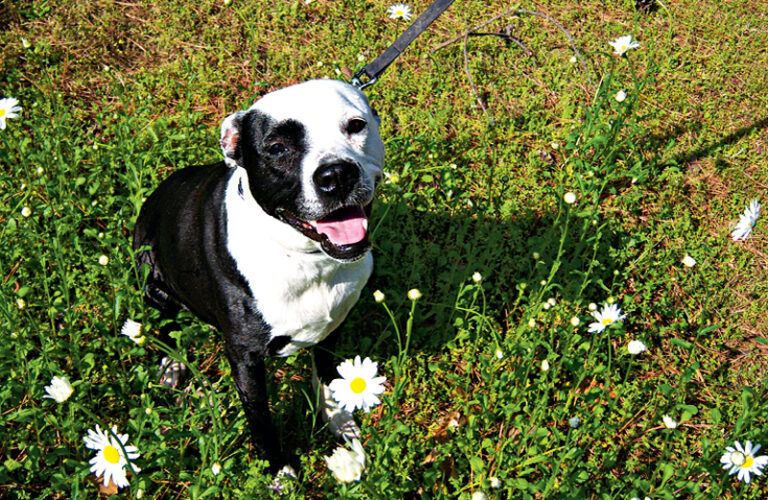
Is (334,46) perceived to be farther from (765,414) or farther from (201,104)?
(765,414)

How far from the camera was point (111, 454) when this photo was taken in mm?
2252

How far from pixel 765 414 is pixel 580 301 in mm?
1064

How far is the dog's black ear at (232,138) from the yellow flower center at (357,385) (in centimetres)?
95

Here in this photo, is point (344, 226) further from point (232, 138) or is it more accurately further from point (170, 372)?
point (170, 372)

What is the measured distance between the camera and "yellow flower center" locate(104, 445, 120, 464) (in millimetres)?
2250

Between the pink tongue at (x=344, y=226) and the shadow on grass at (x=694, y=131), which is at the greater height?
the pink tongue at (x=344, y=226)

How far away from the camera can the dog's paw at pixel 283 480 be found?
2.71 metres

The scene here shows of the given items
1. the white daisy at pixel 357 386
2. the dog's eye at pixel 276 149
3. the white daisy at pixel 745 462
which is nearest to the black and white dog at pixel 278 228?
the dog's eye at pixel 276 149

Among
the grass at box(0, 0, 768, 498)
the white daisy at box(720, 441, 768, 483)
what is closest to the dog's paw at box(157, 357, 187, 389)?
the grass at box(0, 0, 768, 498)

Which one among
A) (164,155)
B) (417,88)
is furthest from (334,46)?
(164,155)

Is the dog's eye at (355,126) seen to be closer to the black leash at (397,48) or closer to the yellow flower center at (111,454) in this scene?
the black leash at (397,48)

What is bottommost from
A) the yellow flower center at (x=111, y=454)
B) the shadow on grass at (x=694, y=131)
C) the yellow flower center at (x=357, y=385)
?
the shadow on grass at (x=694, y=131)

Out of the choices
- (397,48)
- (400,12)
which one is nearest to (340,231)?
(397,48)

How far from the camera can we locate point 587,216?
12.3 feet
